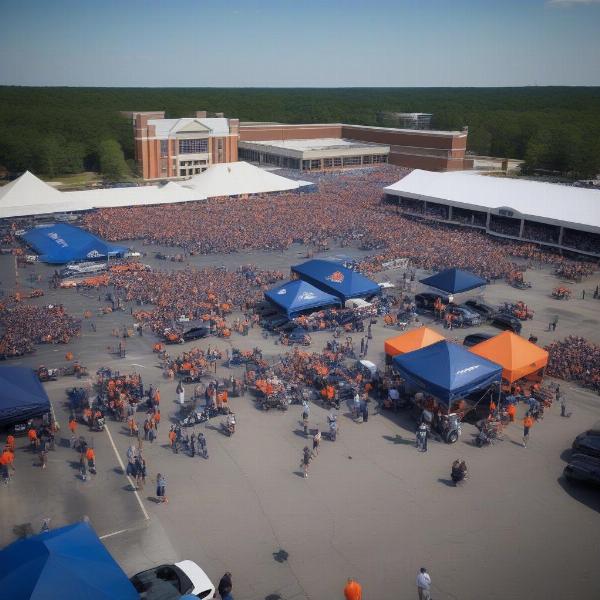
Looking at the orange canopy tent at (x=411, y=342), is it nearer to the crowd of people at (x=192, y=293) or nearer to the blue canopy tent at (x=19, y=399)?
the crowd of people at (x=192, y=293)

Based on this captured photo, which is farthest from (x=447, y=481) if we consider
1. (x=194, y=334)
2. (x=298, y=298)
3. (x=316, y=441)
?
(x=194, y=334)

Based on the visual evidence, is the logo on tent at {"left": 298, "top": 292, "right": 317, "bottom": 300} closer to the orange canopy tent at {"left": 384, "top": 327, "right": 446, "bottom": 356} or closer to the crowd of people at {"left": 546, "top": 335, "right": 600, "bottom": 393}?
the orange canopy tent at {"left": 384, "top": 327, "right": 446, "bottom": 356}

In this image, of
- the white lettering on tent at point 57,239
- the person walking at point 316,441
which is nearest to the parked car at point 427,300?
the person walking at point 316,441

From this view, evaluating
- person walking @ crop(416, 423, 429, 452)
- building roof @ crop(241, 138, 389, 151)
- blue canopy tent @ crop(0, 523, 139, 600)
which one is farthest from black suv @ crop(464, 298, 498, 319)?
building roof @ crop(241, 138, 389, 151)

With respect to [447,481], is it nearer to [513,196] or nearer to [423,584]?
[423,584]

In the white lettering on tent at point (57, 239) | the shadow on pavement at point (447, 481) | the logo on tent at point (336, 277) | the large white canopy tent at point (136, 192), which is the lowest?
the shadow on pavement at point (447, 481)

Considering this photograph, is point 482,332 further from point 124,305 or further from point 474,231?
point 474,231

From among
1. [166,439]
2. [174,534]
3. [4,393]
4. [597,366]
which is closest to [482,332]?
[597,366]
